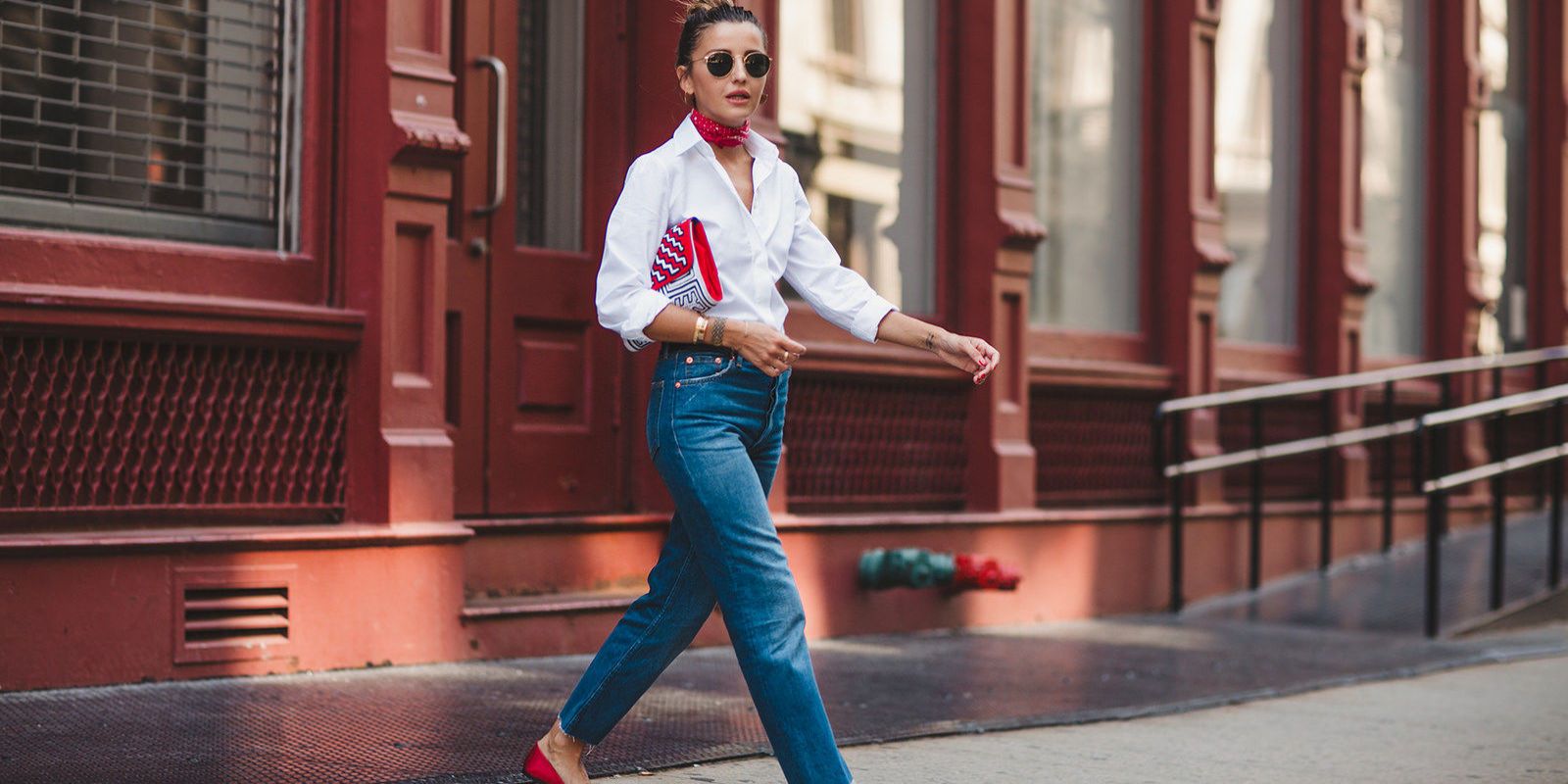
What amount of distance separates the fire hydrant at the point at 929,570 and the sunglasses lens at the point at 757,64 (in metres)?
4.70

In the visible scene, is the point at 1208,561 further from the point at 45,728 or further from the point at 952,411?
the point at 45,728

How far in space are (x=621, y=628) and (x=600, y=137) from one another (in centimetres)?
409

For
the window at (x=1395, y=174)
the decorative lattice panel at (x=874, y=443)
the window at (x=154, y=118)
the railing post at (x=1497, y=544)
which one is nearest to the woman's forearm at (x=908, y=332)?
the window at (x=154, y=118)

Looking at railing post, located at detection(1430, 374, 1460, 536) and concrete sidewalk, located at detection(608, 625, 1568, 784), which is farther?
railing post, located at detection(1430, 374, 1460, 536)

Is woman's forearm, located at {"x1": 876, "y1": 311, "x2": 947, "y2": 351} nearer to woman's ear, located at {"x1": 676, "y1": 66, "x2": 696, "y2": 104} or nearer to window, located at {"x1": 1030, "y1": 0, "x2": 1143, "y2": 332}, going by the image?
woman's ear, located at {"x1": 676, "y1": 66, "x2": 696, "y2": 104}

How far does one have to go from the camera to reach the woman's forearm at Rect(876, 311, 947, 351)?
443cm

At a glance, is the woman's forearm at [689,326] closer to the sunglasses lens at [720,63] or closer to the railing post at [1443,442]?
the sunglasses lens at [720,63]

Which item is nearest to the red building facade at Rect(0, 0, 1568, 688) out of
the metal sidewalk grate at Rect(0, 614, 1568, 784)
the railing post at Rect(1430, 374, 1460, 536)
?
the metal sidewalk grate at Rect(0, 614, 1568, 784)

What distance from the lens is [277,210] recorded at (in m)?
7.11

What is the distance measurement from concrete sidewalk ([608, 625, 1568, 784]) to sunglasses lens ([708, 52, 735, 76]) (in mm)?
1970

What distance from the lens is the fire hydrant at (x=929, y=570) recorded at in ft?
28.9

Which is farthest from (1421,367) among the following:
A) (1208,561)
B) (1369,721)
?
(1369,721)

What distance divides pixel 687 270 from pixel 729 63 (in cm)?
49

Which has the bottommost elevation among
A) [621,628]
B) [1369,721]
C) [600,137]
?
[1369,721]
